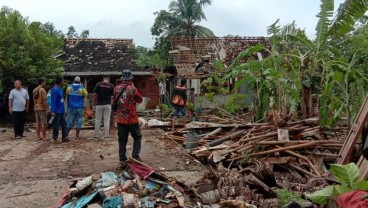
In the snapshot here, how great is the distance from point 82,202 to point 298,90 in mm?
6528

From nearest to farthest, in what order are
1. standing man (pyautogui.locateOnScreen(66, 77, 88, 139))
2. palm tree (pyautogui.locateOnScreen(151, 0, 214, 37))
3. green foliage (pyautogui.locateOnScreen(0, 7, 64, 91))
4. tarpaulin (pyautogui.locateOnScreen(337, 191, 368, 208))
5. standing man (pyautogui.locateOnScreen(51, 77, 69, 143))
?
tarpaulin (pyautogui.locateOnScreen(337, 191, 368, 208)) → standing man (pyautogui.locateOnScreen(51, 77, 69, 143)) → standing man (pyautogui.locateOnScreen(66, 77, 88, 139)) → green foliage (pyautogui.locateOnScreen(0, 7, 64, 91)) → palm tree (pyautogui.locateOnScreen(151, 0, 214, 37))

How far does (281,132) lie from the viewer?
26.6 ft

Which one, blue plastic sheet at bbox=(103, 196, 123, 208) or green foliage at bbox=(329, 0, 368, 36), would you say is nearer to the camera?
blue plastic sheet at bbox=(103, 196, 123, 208)

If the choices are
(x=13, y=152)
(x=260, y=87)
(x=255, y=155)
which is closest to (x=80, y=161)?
(x=13, y=152)

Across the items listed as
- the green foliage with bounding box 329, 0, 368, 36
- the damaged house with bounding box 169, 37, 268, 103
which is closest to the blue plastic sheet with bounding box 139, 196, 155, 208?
the green foliage with bounding box 329, 0, 368, 36

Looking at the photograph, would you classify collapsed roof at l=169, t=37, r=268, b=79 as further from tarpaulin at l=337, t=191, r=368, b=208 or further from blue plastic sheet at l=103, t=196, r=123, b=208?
tarpaulin at l=337, t=191, r=368, b=208

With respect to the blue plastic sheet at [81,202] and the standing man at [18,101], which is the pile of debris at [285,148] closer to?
the blue plastic sheet at [81,202]

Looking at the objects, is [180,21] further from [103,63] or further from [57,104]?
[57,104]

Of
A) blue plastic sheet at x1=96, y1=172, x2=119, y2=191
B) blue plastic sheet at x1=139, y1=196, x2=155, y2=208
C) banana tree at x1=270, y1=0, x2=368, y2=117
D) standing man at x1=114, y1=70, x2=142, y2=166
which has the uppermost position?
banana tree at x1=270, y1=0, x2=368, y2=117

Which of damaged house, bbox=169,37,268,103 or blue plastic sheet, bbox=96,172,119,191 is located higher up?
damaged house, bbox=169,37,268,103

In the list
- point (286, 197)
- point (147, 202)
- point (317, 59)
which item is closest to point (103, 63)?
point (317, 59)

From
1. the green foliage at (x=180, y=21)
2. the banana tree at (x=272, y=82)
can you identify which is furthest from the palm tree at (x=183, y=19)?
the banana tree at (x=272, y=82)

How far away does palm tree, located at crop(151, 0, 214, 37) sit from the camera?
35.5 meters

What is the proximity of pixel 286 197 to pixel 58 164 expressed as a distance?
4.36 metres
